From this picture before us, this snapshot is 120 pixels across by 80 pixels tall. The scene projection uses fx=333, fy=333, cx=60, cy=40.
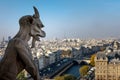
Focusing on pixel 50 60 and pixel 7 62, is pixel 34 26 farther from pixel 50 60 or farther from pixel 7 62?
pixel 50 60

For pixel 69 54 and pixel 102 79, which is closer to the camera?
pixel 102 79

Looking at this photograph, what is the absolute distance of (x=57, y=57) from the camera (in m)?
42.3

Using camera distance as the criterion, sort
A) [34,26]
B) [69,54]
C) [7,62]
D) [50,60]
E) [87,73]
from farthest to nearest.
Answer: [69,54] < [50,60] < [87,73] < [34,26] < [7,62]

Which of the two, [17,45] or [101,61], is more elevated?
[17,45]

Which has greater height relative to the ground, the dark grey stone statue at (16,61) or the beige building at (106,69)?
the dark grey stone statue at (16,61)

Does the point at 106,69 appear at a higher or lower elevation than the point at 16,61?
lower

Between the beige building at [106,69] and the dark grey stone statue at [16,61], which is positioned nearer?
the dark grey stone statue at [16,61]

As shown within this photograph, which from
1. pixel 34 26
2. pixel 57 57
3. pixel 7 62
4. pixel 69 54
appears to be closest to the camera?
pixel 7 62

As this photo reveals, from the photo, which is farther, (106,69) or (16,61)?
(106,69)

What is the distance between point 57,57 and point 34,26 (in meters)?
40.2

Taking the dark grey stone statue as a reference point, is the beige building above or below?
below

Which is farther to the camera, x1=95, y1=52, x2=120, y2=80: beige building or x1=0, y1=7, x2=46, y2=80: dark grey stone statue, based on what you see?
x1=95, y1=52, x2=120, y2=80: beige building

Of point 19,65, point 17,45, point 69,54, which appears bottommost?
point 69,54

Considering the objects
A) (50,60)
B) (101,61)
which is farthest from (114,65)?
(50,60)
